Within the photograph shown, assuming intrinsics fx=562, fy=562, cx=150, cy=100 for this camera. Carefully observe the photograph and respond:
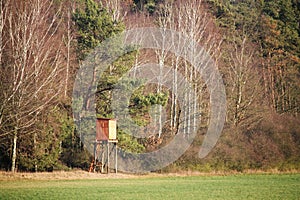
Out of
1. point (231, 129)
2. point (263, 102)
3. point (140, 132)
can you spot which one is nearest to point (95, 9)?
point (140, 132)

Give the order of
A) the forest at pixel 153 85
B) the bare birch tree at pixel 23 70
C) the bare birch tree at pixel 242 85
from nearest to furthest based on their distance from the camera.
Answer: the bare birch tree at pixel 23 70 → the forest at pixel 153 85 → the bare birch tree at pixel 242 85

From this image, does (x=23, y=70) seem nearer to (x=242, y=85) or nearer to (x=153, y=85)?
(x=153, y=85)

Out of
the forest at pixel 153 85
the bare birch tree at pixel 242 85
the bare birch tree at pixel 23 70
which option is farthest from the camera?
the bare birch tree at pixel 242 85

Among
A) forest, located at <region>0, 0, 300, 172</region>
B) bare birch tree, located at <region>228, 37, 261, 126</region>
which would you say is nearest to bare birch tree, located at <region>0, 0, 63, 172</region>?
forest, located at <region>0, 0, 300, 172</region>

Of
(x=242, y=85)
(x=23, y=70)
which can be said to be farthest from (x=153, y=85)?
(x=23, y=70)

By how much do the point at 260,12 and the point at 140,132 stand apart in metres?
21.0

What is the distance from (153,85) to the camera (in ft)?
142

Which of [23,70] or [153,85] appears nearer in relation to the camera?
[23,70]

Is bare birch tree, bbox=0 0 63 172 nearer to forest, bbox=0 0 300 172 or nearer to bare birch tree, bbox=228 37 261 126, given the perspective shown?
forest, bbox=0 0 300 172

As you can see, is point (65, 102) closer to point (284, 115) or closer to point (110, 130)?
point (110, 130)

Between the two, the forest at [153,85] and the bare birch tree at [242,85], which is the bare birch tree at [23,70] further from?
the bare birch tree at [242,85]

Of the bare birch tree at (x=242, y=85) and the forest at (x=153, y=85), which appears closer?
the forest at (x=153, y=85)

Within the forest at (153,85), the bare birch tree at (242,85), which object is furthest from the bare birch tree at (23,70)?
the bare birch tree at (242,85)

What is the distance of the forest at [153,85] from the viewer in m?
31.5
